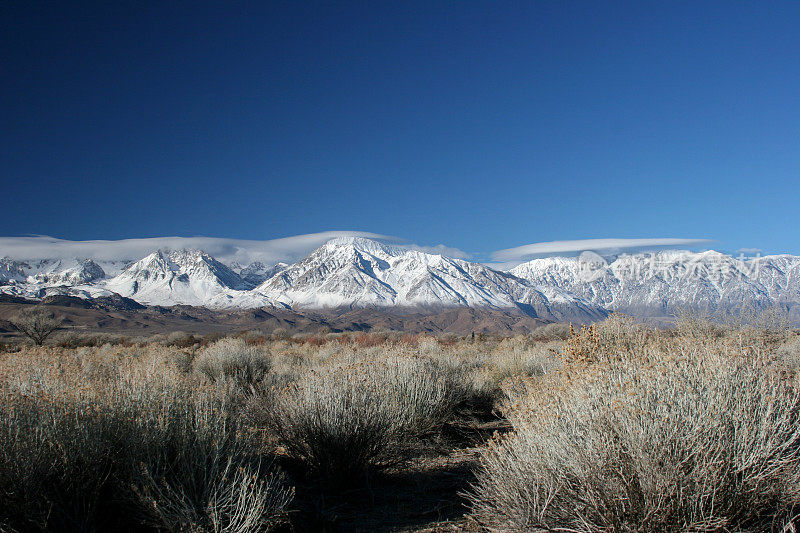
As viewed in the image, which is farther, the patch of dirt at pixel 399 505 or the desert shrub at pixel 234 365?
the desert shrub at pixel 234 365

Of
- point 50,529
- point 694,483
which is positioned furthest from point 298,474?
point 694,483

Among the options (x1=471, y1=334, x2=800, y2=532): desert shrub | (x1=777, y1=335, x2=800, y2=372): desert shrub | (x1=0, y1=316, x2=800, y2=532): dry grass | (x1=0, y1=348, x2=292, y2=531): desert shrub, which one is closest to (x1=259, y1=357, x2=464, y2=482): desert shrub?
(x1=0, y1=316, x2=800, y2=532): dry grass

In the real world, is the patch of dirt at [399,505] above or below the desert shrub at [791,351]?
below

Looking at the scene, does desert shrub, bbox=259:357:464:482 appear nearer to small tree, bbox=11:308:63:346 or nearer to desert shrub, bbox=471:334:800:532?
desert shrub, bbox=471:334:800:532

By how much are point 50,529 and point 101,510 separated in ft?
1.43

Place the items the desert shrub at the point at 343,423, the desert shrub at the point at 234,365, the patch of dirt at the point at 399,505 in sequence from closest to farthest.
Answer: the patch of dirt at the point at 399,505
the desert shrub at the point at 343,423
the desert shrub at the point at 234,365

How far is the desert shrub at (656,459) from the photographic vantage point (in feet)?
9.91

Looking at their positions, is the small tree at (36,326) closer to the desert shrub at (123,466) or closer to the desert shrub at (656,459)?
the desert shrub at (123,466)

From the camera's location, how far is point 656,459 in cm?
301

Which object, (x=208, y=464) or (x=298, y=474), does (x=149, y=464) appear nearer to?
(x=208, y=464)

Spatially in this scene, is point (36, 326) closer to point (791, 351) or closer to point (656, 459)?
point (656, 459)

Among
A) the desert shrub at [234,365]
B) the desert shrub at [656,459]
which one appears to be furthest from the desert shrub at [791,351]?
the desert shrub at [234,365]

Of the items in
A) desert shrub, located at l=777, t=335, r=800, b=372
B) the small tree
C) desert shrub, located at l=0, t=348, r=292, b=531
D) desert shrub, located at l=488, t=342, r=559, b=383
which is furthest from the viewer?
the small tree

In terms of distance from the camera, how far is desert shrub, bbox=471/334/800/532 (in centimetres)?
302
